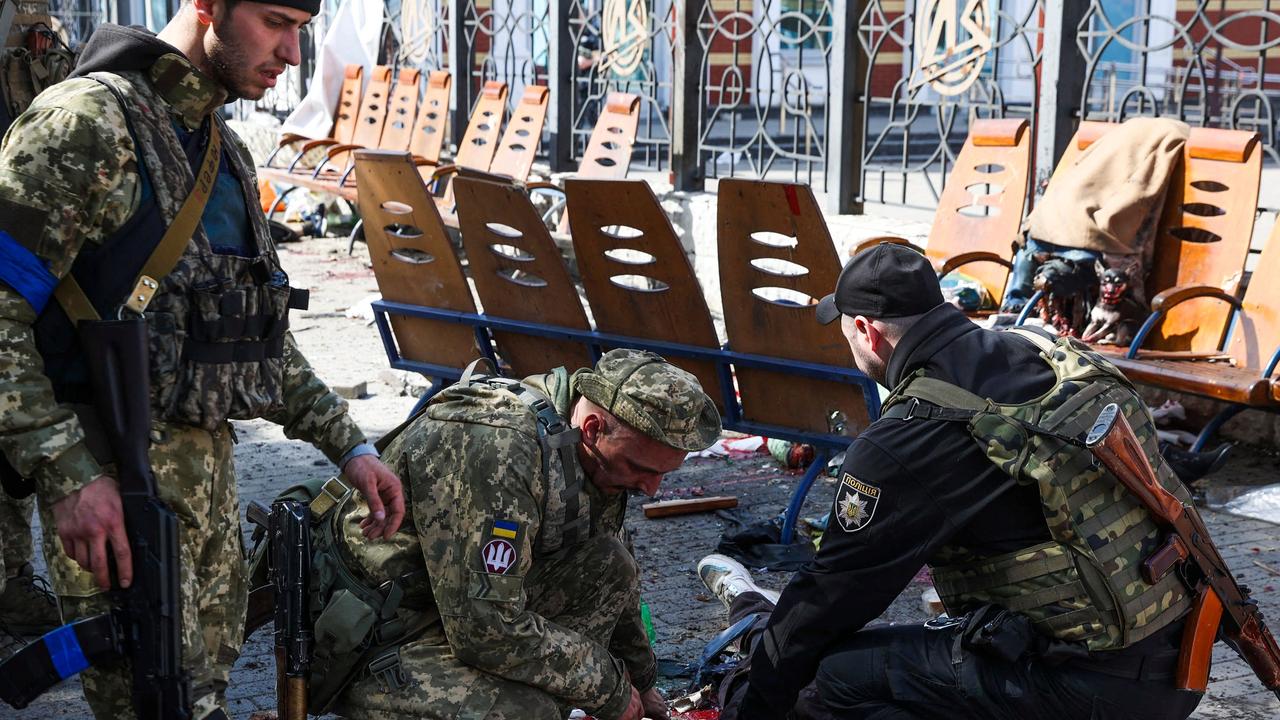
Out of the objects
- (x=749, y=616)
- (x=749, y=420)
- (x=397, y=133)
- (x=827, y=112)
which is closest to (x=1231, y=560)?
(x=749, y=420)

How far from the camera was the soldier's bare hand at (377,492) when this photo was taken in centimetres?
266

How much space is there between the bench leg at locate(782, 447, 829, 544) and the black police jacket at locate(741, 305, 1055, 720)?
1859 mm

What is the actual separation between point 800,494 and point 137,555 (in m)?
3.02

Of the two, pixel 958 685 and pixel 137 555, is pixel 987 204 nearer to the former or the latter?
pixel 958 685

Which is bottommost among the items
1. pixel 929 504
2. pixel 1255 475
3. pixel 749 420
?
pixel 1255 475

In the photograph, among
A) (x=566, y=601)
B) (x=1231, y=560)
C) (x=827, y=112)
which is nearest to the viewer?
(x=566, y=601)

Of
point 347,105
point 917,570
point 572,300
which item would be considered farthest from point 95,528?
point 347,105

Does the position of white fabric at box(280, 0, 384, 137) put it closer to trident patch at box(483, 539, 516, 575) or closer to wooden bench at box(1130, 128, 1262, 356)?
wooden bench at box(1130, 128, 1262, 356)

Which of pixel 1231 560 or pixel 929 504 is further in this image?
pixel 1231 560

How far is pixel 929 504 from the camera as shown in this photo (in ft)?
9.37

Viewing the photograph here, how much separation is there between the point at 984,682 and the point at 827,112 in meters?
6.46

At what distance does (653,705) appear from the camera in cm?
337

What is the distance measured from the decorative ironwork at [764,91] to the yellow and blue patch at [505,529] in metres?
6.13

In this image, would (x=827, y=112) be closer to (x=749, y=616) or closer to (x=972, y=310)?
(x=972, y=310)
